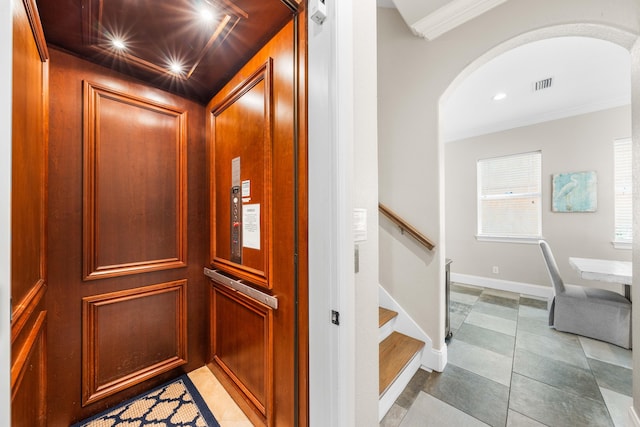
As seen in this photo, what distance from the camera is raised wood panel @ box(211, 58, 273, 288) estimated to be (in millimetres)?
1166

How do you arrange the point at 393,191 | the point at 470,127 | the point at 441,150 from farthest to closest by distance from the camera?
1. the point at 470,127
2. the point at 393,191
3. the point at 441,150

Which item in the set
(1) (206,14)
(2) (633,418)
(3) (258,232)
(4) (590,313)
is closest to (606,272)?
(4) (590,313)

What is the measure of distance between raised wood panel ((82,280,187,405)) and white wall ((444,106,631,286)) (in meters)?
4.55

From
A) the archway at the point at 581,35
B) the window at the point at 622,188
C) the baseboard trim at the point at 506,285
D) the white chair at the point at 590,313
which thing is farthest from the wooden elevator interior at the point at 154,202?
the window at the point at 622,188

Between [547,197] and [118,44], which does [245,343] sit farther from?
[547,197]

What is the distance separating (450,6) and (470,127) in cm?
289

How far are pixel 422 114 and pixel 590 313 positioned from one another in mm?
2691

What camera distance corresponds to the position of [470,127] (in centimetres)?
410

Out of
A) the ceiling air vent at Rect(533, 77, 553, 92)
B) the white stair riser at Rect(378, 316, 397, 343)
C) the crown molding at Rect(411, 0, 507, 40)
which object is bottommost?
the white stair riser at Rect(378, 316, 397, 343)

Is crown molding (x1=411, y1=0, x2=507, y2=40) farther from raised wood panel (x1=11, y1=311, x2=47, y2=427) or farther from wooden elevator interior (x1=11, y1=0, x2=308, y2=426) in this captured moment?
raised wood panel (x1=11, y1=311, x2=47, y2=427)

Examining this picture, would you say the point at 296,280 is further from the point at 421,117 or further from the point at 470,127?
the point at 470,127

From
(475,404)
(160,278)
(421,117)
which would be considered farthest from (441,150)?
(160,278)

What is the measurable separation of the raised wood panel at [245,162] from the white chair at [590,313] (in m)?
3.21

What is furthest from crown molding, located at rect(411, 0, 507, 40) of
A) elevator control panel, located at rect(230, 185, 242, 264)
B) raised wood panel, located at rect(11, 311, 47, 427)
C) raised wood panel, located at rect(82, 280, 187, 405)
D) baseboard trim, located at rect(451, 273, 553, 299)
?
baseboard trim, located at rect(451, 273, 553, 299)
